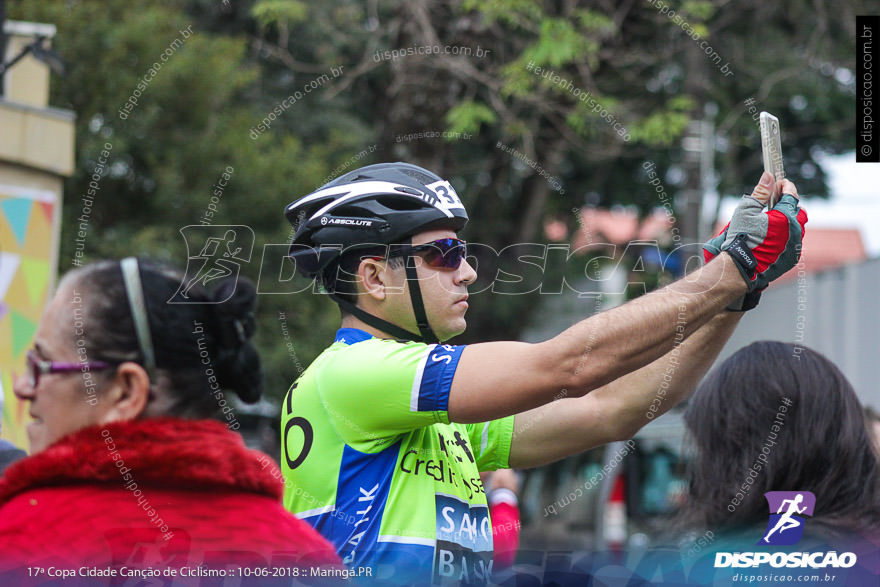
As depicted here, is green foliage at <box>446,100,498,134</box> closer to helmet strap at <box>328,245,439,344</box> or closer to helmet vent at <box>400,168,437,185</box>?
helmet vent at <box>400,168,437,185</box>

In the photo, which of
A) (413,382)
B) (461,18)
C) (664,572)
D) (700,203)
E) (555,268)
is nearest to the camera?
(664,572)

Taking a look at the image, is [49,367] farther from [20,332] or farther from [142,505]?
[20,332]

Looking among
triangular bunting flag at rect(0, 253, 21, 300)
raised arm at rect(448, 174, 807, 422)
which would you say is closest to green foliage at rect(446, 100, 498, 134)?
triangular bunting flag at rect(0, 253, 21, 300)

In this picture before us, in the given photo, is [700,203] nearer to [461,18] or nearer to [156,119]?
[461,18]

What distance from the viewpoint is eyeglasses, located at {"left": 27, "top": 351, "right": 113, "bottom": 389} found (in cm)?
177

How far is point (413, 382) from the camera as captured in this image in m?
2.05

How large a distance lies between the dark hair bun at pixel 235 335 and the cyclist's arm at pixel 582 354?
414 millimetres

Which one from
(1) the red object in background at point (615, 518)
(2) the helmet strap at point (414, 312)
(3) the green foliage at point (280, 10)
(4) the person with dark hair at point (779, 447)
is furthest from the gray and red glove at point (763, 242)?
(1) the red object in background at point (615, 518)

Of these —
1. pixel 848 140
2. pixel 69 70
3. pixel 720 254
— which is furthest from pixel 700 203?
pixel 720 254

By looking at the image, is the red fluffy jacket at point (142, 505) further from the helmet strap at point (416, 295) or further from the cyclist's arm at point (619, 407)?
the cyclist's arm at point (619, 407)

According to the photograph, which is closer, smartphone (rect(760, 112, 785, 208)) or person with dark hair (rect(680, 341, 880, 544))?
person with dark hair (rect(680, 341, 880, 544))

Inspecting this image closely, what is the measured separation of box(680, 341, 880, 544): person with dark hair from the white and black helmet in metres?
0.73

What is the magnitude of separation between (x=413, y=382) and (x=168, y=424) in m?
0.52

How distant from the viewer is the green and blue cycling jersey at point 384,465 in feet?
6.82
